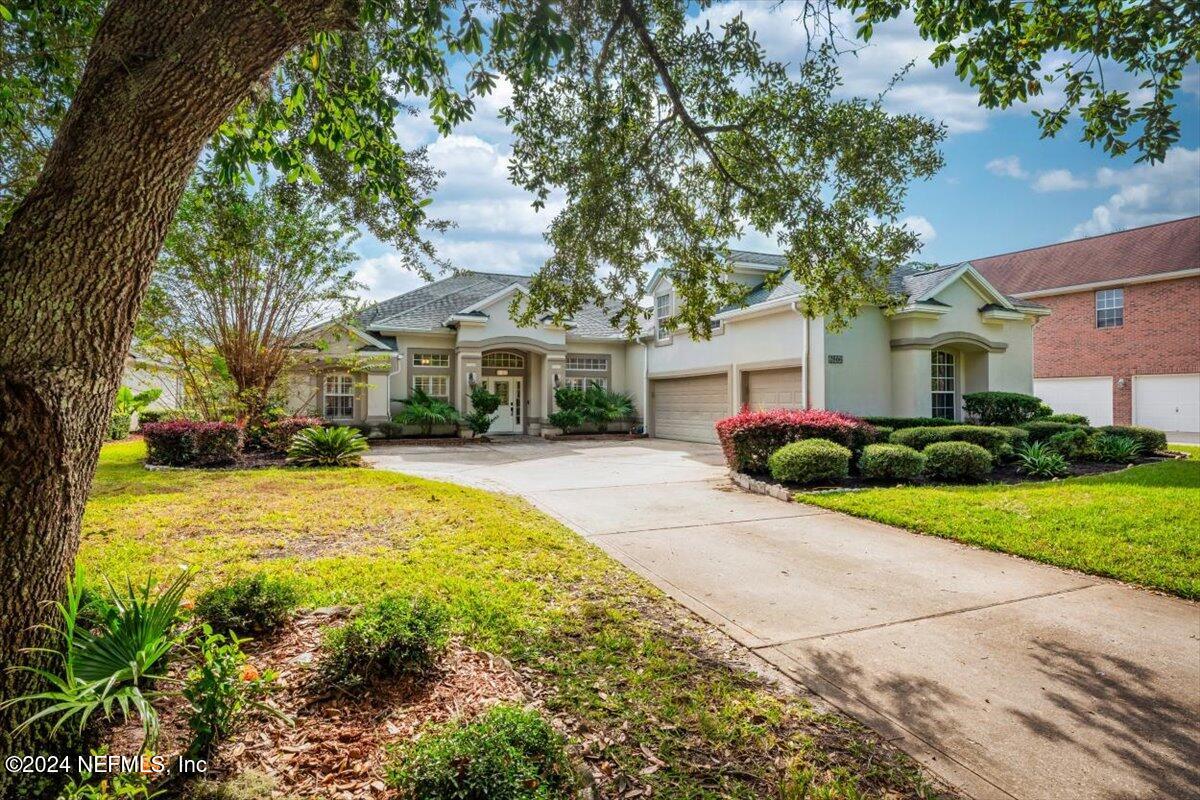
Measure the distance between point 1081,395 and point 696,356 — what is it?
1760 cm

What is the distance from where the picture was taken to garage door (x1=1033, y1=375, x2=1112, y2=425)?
23109 millimetres

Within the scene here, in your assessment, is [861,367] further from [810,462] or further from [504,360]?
[504,360]

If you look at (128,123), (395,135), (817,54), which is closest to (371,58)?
(395,135)

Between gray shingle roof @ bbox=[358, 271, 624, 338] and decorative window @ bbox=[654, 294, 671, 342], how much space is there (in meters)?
2.04

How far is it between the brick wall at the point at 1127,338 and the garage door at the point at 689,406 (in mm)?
16908

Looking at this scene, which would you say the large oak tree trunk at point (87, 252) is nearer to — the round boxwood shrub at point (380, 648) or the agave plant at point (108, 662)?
the agave plant at point (108, 662)

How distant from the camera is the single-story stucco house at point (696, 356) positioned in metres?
14.6

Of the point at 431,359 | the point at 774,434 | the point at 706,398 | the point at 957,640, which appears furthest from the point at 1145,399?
the point at 431,359

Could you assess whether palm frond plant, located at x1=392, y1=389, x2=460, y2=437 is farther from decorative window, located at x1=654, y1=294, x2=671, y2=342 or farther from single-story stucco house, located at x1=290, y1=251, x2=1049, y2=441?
decorative window, located at x1=654, y1=294, x2=671, y2=342

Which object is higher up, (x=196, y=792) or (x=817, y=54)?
(x=817, y=54)

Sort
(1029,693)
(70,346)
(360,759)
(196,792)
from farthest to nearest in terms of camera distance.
A: (1029,693) < (360,759) < (70,346) < (196,792)

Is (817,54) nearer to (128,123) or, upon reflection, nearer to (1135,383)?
(128,123)

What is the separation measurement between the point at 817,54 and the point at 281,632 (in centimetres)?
685

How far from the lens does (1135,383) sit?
72.8ft
